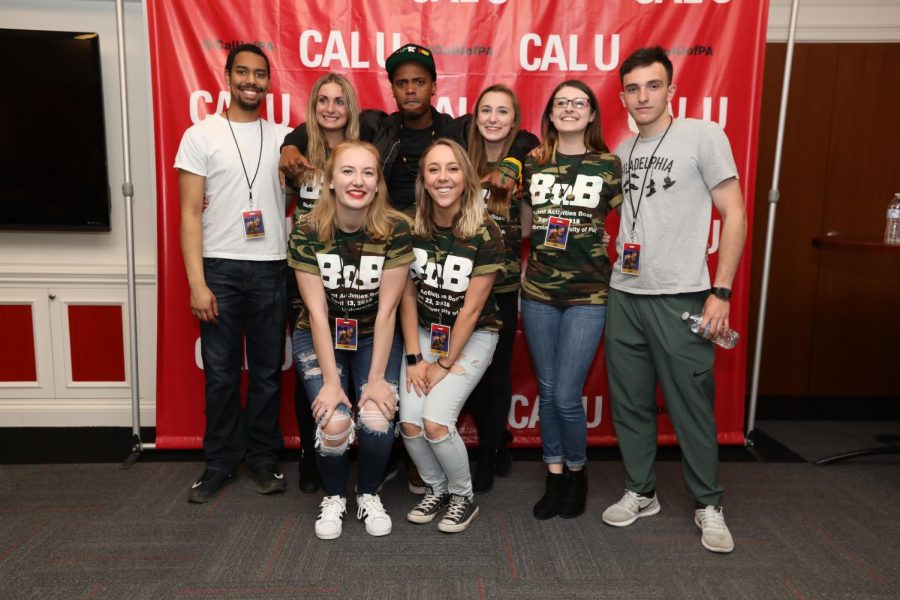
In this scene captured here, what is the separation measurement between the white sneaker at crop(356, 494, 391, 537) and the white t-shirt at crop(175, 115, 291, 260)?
0.99m

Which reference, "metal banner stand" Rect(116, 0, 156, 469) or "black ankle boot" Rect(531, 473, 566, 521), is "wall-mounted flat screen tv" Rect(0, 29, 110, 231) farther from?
"black ankle boot" Rect(531, 473, 566, 521)

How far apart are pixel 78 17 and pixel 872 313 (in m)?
4.73

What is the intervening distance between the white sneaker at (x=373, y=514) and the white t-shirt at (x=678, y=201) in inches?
47.4

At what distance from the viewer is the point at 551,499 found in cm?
237

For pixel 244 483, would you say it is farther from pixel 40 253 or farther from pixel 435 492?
pixel 40 253

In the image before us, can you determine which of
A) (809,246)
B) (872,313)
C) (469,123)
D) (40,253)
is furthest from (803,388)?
(40,253)

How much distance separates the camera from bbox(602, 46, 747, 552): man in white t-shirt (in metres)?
2.06

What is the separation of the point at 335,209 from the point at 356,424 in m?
0.79

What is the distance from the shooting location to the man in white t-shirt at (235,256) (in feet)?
7.75

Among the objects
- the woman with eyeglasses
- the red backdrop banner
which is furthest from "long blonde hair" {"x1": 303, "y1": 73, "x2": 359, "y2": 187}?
the woman with eyeglasses

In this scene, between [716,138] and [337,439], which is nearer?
[716,138]

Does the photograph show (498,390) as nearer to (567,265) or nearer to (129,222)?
(567,265)

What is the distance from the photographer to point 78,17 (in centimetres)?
306

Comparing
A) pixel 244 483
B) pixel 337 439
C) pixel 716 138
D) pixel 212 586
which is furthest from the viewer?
pixel 244 483
